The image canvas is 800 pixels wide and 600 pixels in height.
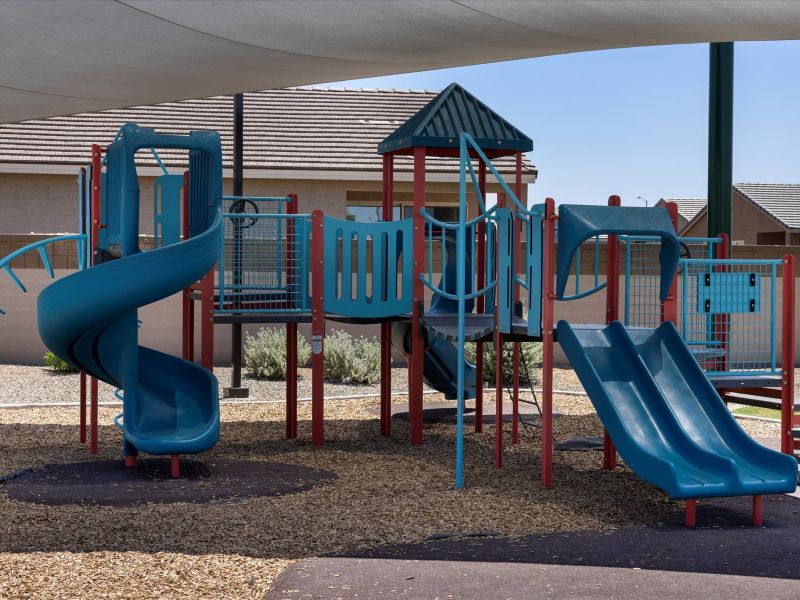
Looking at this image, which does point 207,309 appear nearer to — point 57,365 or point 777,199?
point 57,365

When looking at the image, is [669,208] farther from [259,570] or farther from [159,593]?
[159,593]

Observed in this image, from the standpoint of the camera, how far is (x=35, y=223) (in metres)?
21.0

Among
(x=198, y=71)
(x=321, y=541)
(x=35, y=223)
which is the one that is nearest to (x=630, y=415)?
(x=321, y=541)

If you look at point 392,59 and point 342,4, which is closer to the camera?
point 342,4

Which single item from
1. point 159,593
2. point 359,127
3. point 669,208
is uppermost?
point 359,127

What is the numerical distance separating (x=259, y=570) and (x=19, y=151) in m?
17.5

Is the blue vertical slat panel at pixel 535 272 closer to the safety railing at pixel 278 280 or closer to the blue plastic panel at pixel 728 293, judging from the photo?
the blue plastic panel at pixel 728 293

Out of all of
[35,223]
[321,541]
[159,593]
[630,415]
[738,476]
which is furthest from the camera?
[35,223]

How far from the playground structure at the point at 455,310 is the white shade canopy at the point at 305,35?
71 centimetres

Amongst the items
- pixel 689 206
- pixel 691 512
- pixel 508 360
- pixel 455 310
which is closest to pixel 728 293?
pixel 691 512

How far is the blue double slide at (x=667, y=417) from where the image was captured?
23.4 feet

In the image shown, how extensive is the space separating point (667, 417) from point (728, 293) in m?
1.68

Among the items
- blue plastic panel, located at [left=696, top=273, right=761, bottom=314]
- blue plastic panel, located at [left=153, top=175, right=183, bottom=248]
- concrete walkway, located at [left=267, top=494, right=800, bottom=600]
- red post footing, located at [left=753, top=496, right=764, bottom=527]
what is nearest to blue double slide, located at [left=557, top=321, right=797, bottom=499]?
red post footing, located at [left=753, top=496, right=764, bottom=527]

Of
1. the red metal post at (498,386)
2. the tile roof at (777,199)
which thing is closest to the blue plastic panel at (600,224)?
the red metal post at (498,386)
